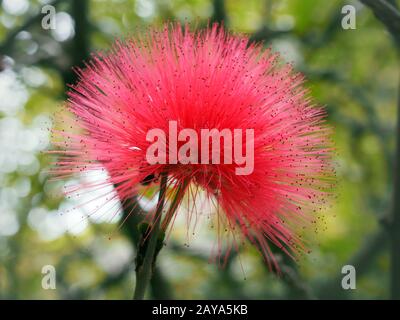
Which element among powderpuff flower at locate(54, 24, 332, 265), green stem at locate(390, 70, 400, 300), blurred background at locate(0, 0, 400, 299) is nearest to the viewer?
powderpuff flower at locate(54, 24, 332, 265)

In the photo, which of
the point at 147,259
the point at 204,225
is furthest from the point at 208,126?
the point at 204,225

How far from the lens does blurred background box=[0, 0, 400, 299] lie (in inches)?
159

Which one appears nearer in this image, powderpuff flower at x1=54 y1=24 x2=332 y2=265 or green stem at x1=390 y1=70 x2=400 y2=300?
powderpuff flower at x1=54 y1=24 x2=332 y2=265

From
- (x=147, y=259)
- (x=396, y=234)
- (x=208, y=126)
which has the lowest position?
(x=396, y=234)

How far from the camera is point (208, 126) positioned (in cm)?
201

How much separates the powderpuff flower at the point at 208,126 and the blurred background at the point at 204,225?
1210 mm

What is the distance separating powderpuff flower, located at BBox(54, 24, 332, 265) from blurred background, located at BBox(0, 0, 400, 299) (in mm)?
1210

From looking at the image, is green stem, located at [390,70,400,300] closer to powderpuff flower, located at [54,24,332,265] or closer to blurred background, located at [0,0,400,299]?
blurred background, located at [0,0,400,299]

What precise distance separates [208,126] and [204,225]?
172cm

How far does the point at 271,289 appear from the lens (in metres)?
5.25

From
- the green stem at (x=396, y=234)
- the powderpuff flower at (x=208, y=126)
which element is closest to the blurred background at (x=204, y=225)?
the green stem at (x=396, y=234)

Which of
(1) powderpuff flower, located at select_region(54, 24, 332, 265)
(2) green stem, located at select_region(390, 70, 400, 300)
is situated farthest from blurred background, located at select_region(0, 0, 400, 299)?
(1) powderpuff flower, located at select_region(54, 24, 332, 265)

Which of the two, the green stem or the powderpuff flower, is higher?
the powderpuff flower

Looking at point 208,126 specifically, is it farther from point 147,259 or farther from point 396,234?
point 396,234
